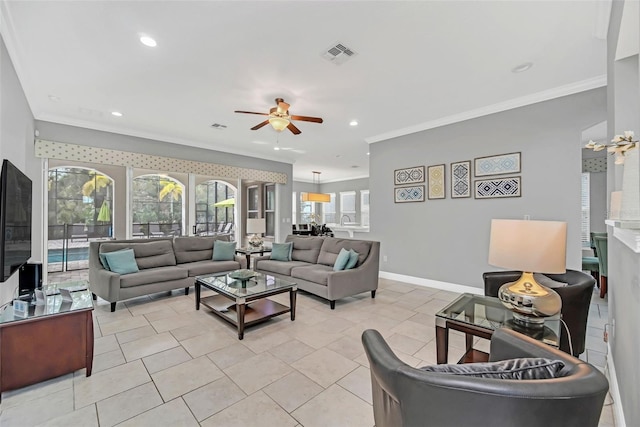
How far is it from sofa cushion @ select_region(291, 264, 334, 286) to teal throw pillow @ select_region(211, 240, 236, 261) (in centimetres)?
140

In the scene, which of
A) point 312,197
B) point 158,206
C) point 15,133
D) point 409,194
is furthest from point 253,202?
point 15,133

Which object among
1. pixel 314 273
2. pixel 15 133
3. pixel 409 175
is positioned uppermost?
pixel 15 133

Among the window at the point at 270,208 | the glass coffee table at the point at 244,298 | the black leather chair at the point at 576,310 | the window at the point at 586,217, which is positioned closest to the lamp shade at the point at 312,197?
the window at the point at 270,208

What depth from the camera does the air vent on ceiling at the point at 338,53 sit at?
8.70 ft

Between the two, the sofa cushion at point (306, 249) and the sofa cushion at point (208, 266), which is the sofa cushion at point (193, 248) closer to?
the sofa cushion at point (208, 266)

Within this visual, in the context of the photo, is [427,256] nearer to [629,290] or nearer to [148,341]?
[629,290]

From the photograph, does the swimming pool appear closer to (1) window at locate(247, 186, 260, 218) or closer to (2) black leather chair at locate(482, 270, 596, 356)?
(1) window at locate(247, 186, 260, 218)

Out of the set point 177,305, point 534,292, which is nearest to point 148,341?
point 177,305

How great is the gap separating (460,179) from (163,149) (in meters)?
5.71

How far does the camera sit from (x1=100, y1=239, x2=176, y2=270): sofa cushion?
4121mm

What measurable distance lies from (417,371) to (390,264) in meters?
4.70

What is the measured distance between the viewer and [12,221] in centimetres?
232

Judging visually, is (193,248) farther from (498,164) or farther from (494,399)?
(498,164)

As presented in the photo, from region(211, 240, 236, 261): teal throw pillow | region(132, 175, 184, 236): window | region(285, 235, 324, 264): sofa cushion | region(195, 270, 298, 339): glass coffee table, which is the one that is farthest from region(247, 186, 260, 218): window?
region(195, 270, 298, 339): glass coffee table
